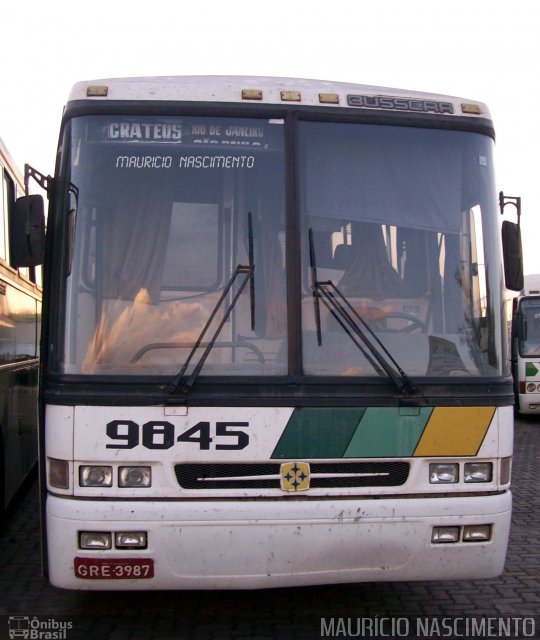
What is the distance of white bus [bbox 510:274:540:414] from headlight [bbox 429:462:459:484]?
14548 mm

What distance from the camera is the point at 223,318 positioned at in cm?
499

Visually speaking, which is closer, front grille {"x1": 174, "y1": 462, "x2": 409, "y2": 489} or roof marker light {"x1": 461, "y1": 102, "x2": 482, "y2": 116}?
front grille {"x1": 174, "y1": 462, "x2": 409, "y2": 489}

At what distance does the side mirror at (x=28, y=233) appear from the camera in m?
5.16

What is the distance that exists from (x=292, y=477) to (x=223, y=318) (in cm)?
96

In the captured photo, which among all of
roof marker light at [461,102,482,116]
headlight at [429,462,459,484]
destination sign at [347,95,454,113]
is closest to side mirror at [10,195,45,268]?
destination sign at [347,95,454,113]

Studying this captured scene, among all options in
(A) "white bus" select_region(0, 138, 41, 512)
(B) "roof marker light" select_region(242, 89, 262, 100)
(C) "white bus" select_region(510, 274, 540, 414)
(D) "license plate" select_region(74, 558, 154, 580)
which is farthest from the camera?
(C) "white bus" select_region(510, 274, 540, 414)

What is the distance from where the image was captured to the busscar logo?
5.26 metres

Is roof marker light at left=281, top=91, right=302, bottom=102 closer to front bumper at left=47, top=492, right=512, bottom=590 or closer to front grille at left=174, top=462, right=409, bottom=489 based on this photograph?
front grille at left=174, top=462, right=409, bottom=489

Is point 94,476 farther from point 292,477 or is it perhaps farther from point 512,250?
point 512,250

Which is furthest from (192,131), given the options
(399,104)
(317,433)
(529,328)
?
(529,328)

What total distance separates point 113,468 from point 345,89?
105 inches

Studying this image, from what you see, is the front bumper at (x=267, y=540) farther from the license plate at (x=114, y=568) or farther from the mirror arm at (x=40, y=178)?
the mirror arm at (x=40, y=178)

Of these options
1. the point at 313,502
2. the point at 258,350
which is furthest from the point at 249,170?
the point at 313,502

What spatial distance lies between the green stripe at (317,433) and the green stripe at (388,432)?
54 millimetres
